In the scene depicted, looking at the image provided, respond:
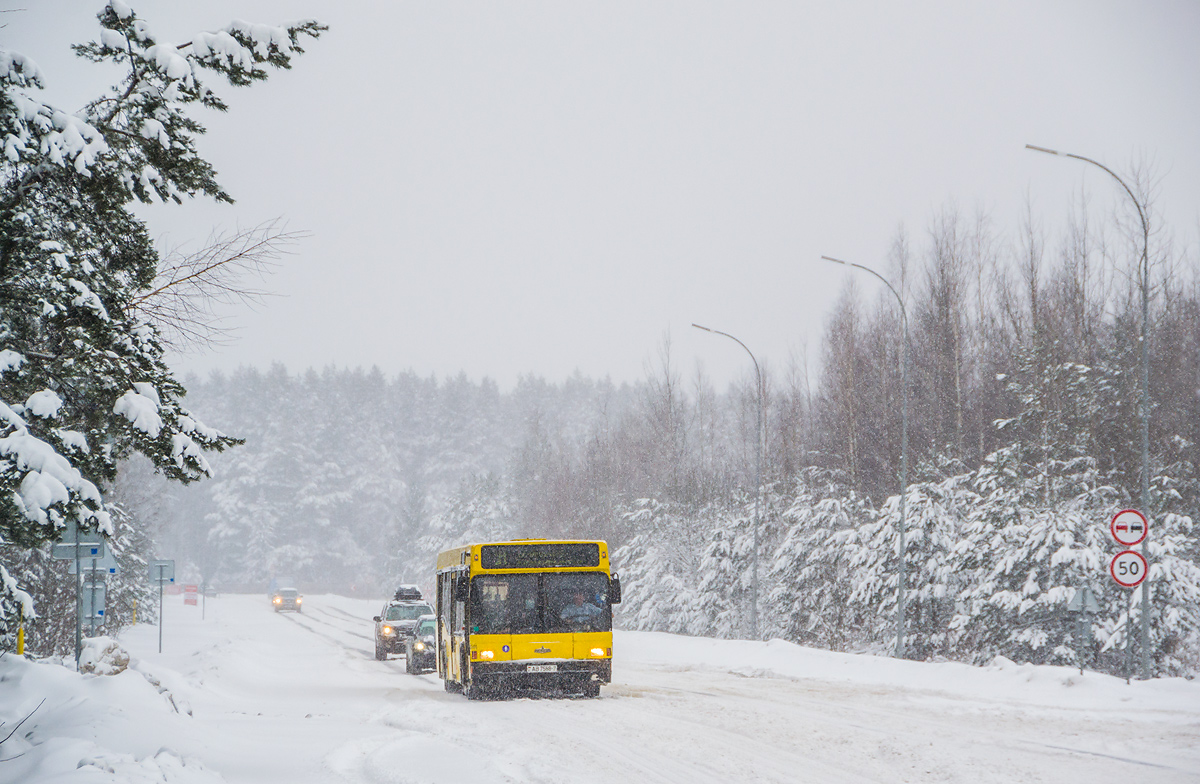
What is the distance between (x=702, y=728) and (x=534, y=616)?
218 inches

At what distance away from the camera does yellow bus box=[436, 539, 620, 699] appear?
61.7ft

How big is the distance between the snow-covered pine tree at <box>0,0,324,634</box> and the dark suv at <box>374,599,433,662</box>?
910 inches

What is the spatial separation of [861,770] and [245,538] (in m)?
121

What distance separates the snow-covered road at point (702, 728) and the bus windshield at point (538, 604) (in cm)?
125

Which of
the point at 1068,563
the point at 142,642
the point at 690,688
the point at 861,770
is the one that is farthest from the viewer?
the point at 142,642

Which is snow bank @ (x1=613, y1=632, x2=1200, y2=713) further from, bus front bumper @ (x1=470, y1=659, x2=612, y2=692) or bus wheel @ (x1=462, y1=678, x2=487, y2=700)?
bus wheel @ (x1=462, y1=678, x2=487, y2=700)

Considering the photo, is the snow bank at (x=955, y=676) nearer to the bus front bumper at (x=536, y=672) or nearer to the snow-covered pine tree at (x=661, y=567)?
the bus front bumper at (x=536, y=672)

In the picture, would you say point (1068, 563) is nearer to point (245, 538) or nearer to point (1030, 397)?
point (1030, 397)

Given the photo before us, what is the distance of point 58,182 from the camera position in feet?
30.2

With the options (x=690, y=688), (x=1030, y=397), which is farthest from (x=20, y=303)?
(x=1030, y=397)

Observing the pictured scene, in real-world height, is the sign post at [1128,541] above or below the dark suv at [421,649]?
above

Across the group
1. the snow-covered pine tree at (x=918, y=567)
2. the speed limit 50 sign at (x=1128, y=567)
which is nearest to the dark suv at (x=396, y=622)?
the snow-covered pine tree at (x=918, y=567)

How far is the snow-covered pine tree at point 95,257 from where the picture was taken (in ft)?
27.3

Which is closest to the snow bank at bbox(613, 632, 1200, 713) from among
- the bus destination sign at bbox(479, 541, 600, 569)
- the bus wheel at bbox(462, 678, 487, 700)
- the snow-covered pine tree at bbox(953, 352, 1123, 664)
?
the snow-covered pine tree at bbox(953, 352, 1123, 664)
